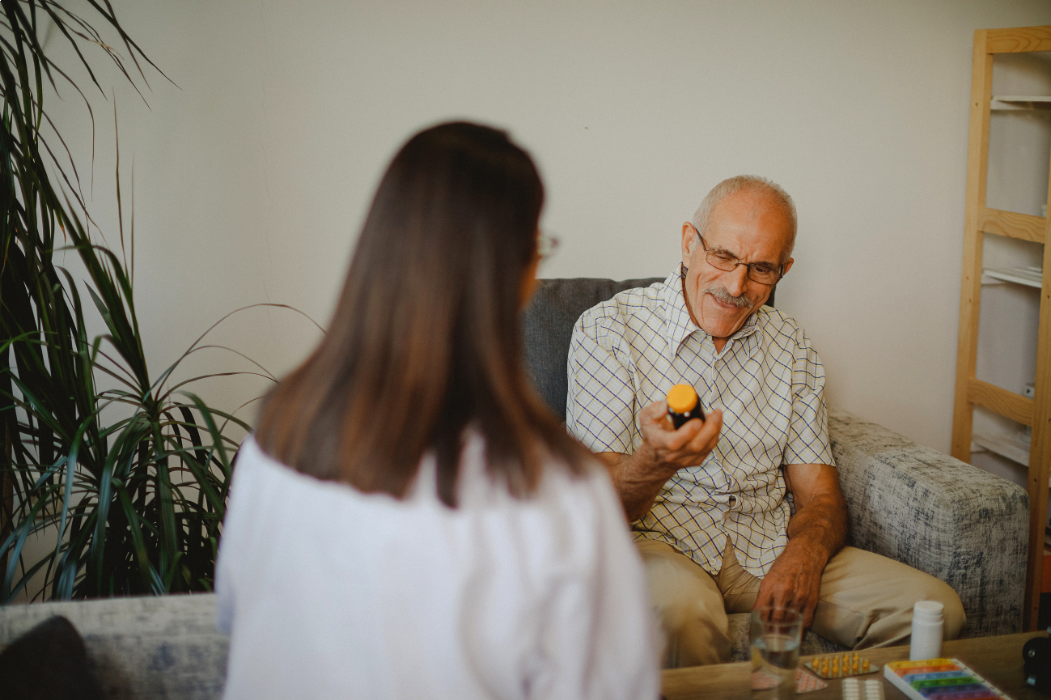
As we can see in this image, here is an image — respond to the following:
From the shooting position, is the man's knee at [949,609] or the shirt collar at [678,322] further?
the shirt collar at [678,322]

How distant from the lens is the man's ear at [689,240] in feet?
5.20

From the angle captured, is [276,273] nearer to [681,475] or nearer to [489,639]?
[681,475]

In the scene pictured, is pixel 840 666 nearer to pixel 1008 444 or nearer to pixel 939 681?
pixel 939 681

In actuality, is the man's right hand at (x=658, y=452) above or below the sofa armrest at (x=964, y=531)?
above

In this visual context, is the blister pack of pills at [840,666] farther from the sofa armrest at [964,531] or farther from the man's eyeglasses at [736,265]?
the man's eyeglasses at [736,265]

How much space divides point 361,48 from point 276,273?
57 cm

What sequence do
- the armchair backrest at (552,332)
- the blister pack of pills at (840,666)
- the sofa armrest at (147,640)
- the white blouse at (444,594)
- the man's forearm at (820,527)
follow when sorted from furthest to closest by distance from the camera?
the armchair backrest at (552,332) < the man's forearm at (820,527) < the blister pack of pills at (840,666) < the sofa armrest at (147,640) < the white blouse at (444,594)

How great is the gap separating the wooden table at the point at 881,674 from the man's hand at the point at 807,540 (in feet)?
0.76

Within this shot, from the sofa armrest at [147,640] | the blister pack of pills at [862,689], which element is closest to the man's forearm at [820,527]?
the blister pack of pills at [862,689]

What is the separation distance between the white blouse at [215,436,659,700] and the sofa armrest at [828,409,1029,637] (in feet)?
3.20

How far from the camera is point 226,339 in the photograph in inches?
70.9

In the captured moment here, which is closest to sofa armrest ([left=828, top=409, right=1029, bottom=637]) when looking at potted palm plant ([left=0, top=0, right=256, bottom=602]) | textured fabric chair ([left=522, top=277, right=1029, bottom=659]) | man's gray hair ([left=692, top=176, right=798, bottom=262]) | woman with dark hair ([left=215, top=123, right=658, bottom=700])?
textured fabric chair ([left=522, top=277, right=1029, bottom=659])

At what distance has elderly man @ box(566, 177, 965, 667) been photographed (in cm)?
136

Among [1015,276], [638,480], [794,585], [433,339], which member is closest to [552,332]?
[638,480]
